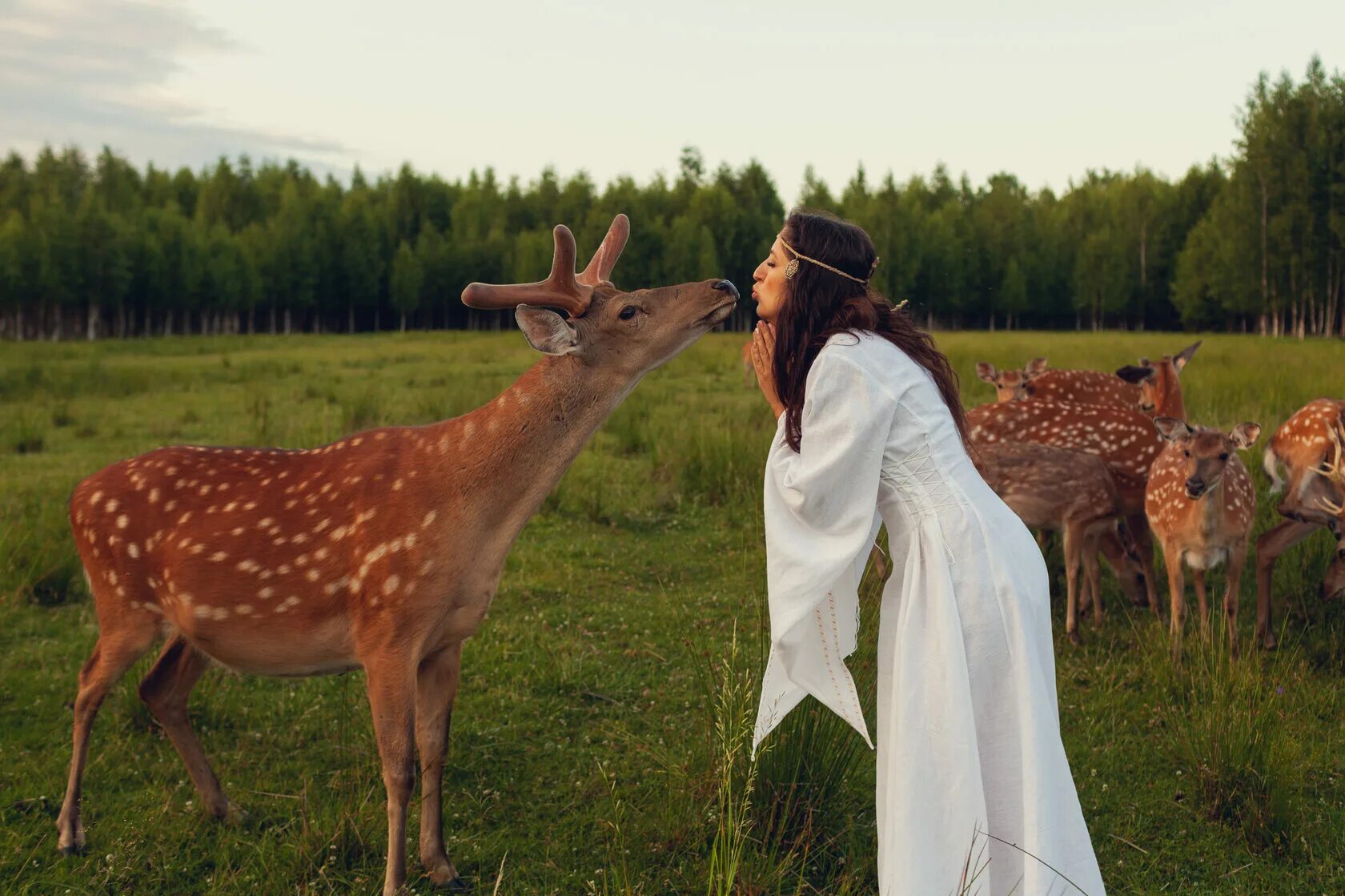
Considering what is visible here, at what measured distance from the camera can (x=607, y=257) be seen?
429 centimetres

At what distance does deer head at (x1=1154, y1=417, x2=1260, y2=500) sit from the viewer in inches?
220

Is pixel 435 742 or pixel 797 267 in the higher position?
pixel 797 267

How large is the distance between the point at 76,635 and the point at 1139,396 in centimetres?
830

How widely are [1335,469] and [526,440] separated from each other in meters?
4.71

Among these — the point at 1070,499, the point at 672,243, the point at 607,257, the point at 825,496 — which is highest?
the point at 672,243

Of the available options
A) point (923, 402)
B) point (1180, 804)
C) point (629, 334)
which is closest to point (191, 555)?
point (629, 334)

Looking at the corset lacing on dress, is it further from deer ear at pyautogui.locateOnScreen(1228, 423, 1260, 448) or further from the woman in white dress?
deer ear at pyautogui.locateOnScreen(1228, 423, 1260, 448)

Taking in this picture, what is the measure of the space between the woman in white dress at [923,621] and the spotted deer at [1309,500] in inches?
148

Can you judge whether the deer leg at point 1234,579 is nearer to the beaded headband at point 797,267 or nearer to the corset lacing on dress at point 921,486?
the corset lacing on dress at point 921,486

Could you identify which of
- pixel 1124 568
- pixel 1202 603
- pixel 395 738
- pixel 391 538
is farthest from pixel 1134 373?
pixel 395 738

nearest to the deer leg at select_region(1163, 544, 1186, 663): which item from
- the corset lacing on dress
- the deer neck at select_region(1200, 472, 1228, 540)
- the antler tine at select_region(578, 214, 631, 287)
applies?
the deer neck at select_region(1200, 472, 1228, 540)

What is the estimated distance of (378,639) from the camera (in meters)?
3.59

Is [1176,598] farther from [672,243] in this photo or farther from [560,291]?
[672,243]

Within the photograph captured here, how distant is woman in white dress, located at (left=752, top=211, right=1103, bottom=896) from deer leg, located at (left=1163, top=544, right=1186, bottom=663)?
3.03 metres
